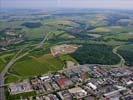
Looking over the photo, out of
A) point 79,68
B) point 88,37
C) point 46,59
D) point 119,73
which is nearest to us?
point 119,73

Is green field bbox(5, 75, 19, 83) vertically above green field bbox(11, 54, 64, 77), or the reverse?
green field bbox(11, 54, 64, 77)

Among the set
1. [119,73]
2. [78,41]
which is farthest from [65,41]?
[119,73]

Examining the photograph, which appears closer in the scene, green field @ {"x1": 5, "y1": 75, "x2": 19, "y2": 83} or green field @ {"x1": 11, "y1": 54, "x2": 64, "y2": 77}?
green field @ {"x1": 5, "y1": 75, "x2": 19, "y2": 83}

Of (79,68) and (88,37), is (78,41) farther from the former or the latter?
(79,68)

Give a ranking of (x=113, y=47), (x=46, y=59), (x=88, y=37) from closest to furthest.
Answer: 1. (x=46, y=59)
2. (x=113, y=47)
3. (x=88, y=37)

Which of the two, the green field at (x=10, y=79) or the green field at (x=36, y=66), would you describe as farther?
the green field at (x=36, y=66)

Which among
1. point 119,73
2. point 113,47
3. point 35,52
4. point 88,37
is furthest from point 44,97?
point 88,37

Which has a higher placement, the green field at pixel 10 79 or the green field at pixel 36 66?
the green field at pixel 36 66

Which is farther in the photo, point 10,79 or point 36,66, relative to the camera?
point 36,66

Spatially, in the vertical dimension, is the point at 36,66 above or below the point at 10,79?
above

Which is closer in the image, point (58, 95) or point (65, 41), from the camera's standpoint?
point (58, 95)
